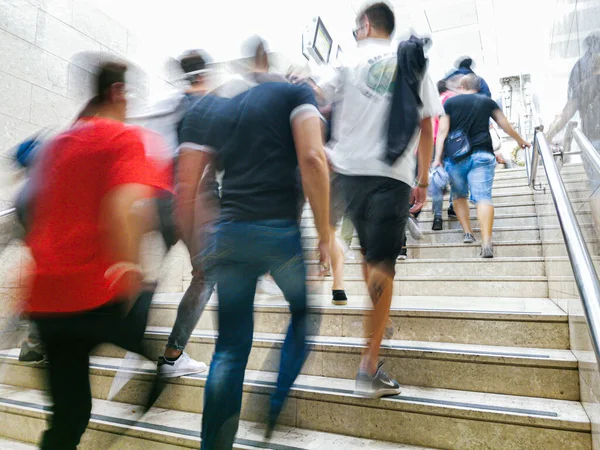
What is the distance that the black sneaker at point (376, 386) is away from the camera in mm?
1857

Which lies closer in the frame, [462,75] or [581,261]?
[581,261]

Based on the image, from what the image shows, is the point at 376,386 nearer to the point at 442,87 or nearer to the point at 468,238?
the point at 468,238

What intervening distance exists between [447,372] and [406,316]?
41cm

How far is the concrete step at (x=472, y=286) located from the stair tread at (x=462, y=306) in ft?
0.25

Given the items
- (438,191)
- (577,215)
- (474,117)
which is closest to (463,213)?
(438,191)

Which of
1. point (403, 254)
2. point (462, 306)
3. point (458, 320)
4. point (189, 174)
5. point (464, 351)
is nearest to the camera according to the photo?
point (189, 174)

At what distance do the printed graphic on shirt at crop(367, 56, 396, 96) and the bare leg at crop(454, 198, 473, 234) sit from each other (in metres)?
2.27

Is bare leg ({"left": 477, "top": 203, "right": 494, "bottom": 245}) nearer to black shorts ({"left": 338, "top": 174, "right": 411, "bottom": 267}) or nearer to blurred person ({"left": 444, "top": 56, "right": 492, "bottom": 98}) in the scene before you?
blurred person ({"left": 444, "top": 56, "right": 492, "bottom": 98})

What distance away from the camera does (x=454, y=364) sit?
201 cm

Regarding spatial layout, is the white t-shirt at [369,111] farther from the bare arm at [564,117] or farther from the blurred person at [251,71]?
the bare arm at [564,117]

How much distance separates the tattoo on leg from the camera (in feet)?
6.13

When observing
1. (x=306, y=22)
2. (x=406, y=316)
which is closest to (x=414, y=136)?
(x=406, y=316)

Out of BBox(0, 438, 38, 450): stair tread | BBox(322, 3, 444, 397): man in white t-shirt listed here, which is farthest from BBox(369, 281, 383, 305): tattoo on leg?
BBox(0, 438, 38, 450): stair tread

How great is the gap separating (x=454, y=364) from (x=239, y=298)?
3.68ft
